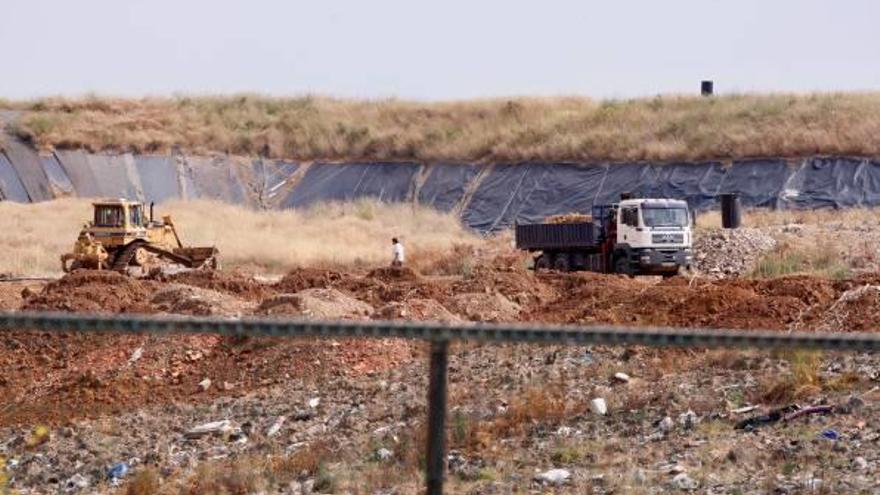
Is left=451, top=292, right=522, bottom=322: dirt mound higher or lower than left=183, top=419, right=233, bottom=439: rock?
lower

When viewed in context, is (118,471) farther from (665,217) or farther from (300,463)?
(665,217)

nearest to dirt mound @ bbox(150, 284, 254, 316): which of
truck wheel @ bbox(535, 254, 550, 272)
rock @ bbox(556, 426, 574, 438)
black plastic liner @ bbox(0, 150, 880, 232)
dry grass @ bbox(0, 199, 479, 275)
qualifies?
rock @ bbox(556, 426, 574, 438)

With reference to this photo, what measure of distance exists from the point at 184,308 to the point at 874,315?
34.1 ft

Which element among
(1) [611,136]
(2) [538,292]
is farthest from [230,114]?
(2) [538,292]

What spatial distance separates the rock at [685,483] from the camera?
27.0 ft

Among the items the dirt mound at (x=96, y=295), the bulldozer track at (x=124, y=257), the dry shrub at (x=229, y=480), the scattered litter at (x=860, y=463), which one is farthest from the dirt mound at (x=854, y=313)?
the bulldozer track at (x=124, y=257)

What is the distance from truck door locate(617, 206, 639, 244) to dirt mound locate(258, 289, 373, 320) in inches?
595

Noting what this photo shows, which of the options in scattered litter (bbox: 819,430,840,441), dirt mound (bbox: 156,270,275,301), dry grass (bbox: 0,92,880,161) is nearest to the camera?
scattered litter (bbox: 819,430,840,441)

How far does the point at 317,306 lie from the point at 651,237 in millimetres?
17110

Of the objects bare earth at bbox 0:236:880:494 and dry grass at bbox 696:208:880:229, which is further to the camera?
dry grass at bbox 696:208:880:229

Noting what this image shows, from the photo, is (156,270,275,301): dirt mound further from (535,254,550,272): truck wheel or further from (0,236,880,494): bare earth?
(535,254,550,272): truck wheel

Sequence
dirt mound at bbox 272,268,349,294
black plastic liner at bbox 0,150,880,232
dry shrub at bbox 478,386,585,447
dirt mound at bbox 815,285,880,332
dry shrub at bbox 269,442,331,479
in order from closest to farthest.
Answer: dry shrub at bbox 269,442,331,479 < dry shrub at bbox 478,386,585,447 < dirt mound at bbox 815,285,880,332 < dirt mound at bbox 272,268,349,294 < black plastic liner at bbox 0,150,880,232

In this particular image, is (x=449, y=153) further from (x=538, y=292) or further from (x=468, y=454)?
(x=468, y=454)

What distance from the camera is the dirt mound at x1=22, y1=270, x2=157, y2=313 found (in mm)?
25141
